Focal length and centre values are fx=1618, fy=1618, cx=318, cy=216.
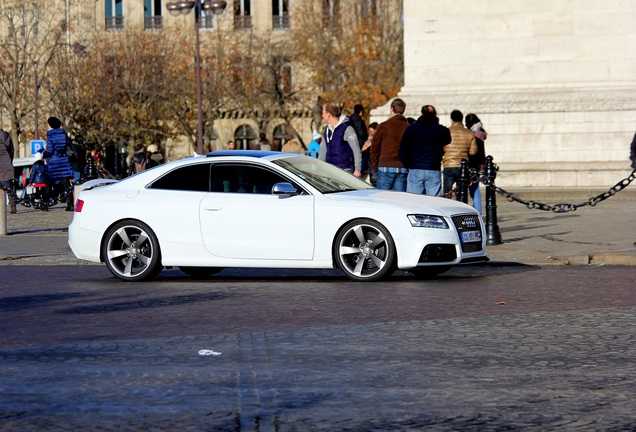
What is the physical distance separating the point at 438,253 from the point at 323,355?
5.45m

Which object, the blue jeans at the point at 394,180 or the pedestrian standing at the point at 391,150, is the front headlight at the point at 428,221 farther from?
the blue jeans at the point at 394,180

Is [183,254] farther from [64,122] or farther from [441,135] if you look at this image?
[64,122]

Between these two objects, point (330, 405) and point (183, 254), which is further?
point (183, 254)

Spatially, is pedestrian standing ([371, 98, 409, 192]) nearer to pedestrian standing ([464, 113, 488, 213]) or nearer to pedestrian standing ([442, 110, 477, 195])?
pedestrian standing ([464, 113, 488, 213])

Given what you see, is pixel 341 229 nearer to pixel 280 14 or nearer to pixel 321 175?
pixel 321 175

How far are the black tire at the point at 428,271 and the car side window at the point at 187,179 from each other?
7.32 feet

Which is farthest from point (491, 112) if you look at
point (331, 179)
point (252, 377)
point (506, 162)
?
point (252, 377)

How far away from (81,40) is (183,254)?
2369 inches

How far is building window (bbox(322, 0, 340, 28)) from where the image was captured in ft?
236

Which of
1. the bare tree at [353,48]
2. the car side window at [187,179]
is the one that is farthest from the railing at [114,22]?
the car side window at [187,179]

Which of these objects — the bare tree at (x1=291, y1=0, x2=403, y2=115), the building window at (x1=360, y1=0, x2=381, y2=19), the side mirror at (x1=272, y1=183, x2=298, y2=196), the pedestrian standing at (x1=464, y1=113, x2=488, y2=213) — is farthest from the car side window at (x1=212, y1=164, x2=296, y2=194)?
the building window at (x1=360, y1=0, x2=381, y2=19)

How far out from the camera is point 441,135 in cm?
2012

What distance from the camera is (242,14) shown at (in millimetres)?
81000

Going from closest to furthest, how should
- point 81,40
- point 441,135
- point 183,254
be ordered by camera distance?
point 183,254, point 441,135, point 81,40
